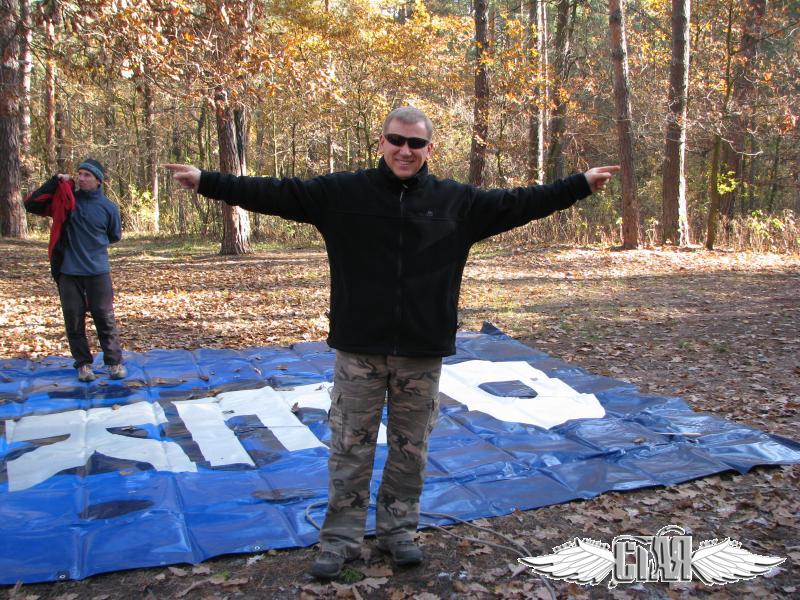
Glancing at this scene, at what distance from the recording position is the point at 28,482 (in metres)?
4.20

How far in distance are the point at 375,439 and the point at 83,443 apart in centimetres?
255

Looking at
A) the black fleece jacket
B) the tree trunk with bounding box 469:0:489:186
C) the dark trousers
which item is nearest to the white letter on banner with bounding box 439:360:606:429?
the black fleece jacket

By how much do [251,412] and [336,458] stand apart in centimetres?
253

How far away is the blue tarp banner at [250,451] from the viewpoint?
3.61 metres

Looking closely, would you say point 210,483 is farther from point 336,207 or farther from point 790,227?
point 790,227

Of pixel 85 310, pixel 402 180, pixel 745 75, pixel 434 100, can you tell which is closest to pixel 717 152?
pixel 745 75

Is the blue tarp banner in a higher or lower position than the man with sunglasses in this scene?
lower

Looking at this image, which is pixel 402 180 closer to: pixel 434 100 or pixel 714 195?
pixel 714 195

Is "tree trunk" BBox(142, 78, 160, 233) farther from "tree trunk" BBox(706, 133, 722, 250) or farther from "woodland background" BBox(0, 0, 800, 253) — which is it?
"tree trunk" BBox(706, 133, 722, 250)

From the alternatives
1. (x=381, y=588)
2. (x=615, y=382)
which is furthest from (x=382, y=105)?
(x=381, y=588)

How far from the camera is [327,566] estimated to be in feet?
10.3

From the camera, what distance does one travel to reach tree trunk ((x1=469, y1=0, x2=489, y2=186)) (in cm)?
1888

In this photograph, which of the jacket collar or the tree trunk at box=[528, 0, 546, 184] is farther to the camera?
the tree trunk at box=[528, 0, 546, 184]

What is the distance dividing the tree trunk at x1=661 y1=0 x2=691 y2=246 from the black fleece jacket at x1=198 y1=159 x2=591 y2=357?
14426 mm
